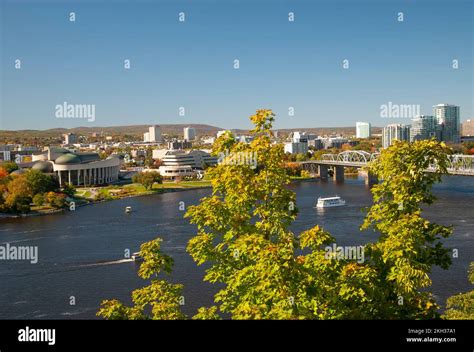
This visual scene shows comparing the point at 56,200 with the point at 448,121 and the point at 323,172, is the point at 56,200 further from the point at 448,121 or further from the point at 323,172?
the point at 448,121

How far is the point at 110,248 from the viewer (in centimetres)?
1198

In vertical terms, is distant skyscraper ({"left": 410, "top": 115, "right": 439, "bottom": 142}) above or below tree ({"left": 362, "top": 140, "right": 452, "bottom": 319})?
above

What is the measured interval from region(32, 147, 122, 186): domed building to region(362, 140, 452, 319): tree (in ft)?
85.2

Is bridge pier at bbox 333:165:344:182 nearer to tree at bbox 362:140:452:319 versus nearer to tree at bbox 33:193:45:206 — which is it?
tree at bbox 33:193:45:206

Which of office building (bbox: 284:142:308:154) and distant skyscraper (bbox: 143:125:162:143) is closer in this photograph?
office building (bbox: 284:142:308:154)

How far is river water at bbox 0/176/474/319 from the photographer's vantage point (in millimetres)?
8180

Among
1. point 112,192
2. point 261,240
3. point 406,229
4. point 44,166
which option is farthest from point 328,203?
point 44,166

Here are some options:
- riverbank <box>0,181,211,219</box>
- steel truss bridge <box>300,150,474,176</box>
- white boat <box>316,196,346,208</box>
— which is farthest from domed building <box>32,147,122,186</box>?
white boat <box>316,196,346,208</box>

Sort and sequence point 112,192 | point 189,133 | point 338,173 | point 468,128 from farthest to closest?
point 189,133 < point 468,128 < point 338,173 < point 112,192

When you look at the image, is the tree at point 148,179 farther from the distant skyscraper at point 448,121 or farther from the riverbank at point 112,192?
the distant skyscraper at point 448,121

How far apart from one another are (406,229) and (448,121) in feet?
208

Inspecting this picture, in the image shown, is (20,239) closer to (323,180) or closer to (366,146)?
(323,180)

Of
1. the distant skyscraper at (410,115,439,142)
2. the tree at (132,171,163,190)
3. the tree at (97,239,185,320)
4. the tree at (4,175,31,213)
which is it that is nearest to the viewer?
the tree at (97,239,185,320)

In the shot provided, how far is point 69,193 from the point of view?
23.2m
